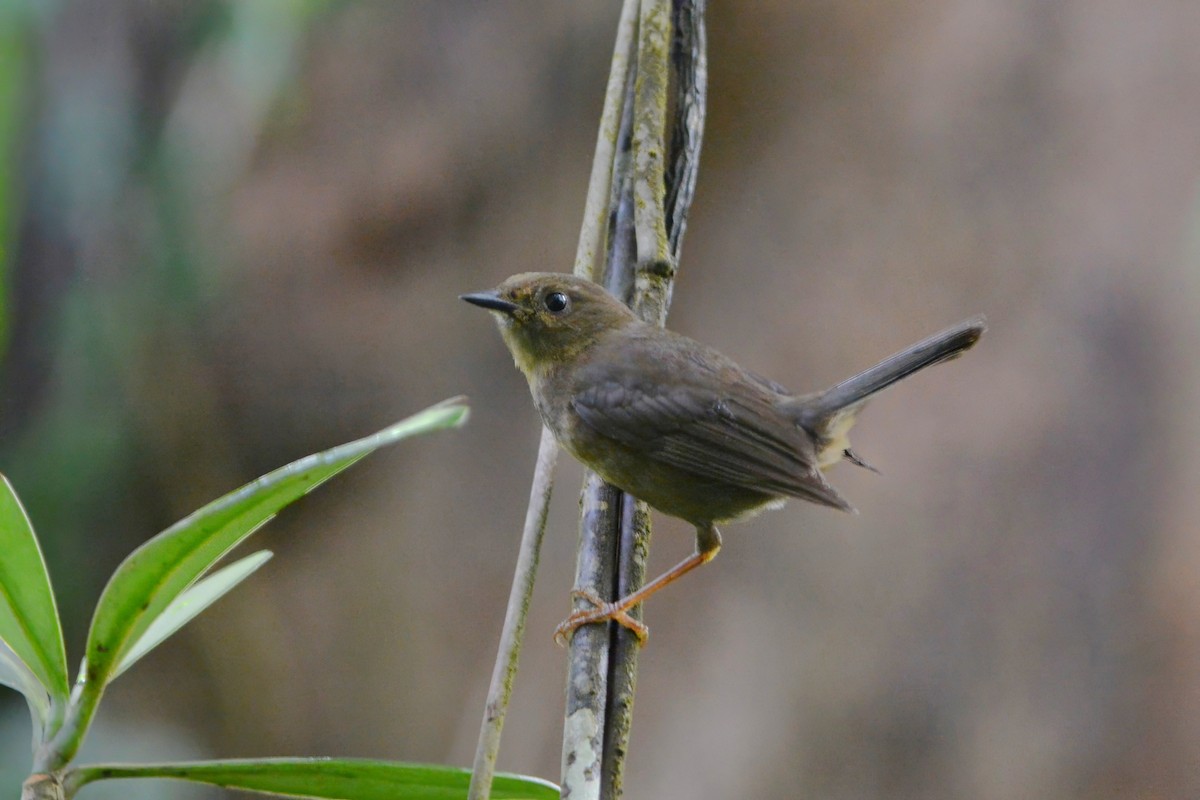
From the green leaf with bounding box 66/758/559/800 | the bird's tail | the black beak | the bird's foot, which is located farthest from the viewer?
the black beak

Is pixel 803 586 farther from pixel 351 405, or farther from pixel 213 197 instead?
pixel 213 197

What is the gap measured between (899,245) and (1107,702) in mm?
1999

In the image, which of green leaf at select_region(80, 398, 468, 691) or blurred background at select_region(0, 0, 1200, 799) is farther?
blurred background at select_region(0, 0, 1200, 799)

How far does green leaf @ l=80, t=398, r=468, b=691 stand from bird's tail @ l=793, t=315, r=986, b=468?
136 centimetres

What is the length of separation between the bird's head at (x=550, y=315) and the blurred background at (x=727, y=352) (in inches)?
60.8

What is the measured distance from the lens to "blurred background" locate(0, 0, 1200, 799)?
12.3 feet

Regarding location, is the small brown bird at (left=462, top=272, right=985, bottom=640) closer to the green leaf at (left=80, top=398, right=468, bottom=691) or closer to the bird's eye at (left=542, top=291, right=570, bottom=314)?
the bird's eye at (left=542, top=291, right=570, bottom=314)

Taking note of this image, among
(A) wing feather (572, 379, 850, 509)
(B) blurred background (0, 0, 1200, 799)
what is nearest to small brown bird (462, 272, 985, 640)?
(A) wing feather (572, 379, 850, 509)

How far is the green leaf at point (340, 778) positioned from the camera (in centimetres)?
134

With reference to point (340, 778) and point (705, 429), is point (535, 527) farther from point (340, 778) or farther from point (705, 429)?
point (705, 429)

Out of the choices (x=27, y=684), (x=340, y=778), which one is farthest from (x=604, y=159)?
(x=27, y=684)

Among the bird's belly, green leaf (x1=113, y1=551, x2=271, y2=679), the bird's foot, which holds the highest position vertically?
the bird's belly

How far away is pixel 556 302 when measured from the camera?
2.57m

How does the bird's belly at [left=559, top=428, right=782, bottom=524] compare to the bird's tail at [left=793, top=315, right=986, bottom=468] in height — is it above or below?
below
